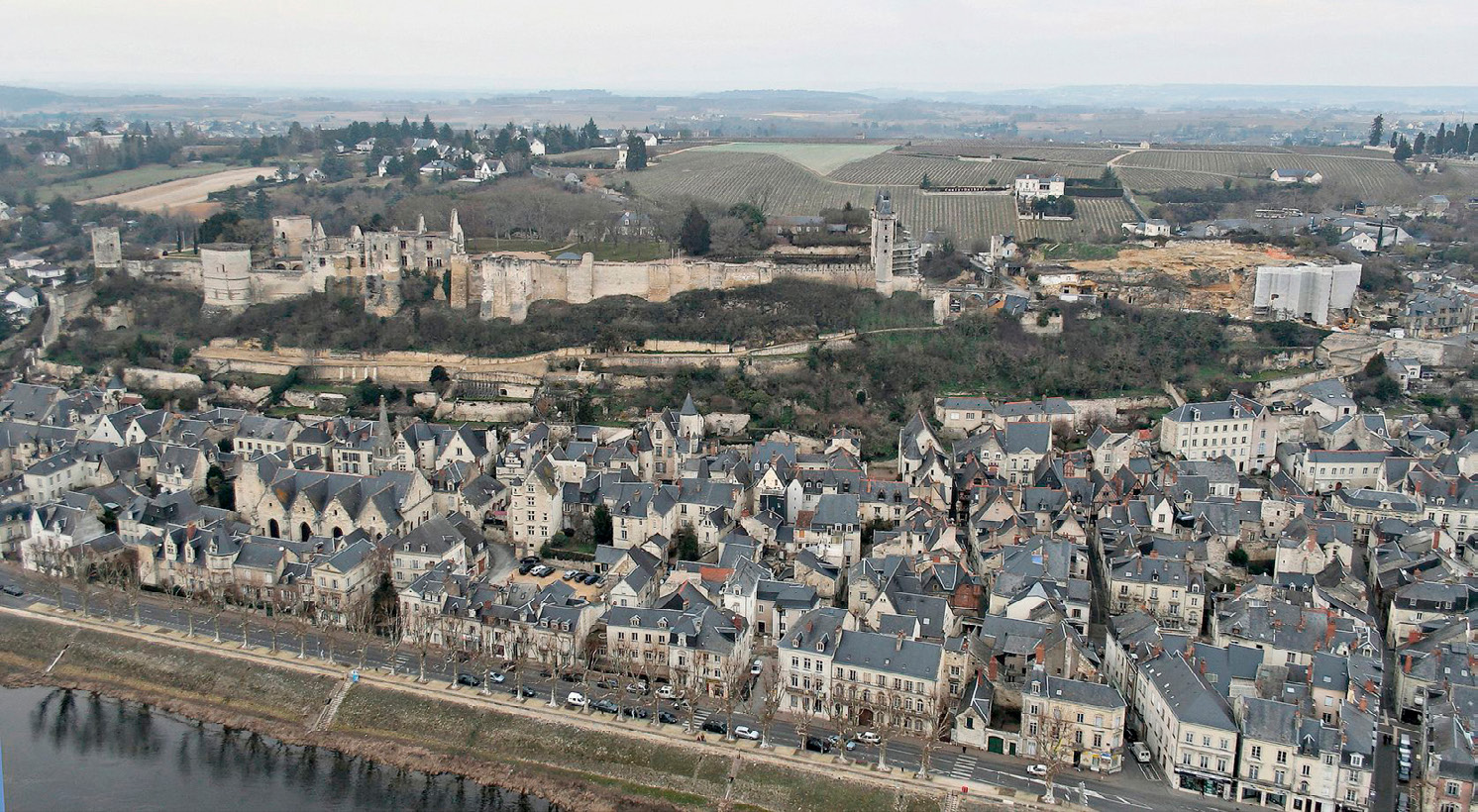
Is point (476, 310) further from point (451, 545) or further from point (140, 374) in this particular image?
point (451, 545)

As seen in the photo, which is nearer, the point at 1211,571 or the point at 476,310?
the point at 1211,571

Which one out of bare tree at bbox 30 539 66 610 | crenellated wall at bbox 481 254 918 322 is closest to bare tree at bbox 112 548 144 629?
bare tree at bbox 30 539 66 610

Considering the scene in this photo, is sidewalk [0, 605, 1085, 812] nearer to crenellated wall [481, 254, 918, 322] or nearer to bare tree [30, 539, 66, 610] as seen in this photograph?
bare tree [30, 539, 66, 610]

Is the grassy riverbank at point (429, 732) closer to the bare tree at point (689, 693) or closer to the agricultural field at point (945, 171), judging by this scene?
the bare tree at point (689, 693)

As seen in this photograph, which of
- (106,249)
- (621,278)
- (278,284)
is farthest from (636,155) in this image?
(106,249)

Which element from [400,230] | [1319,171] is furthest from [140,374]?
[1319,171]
